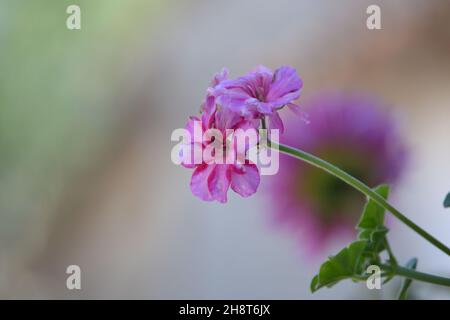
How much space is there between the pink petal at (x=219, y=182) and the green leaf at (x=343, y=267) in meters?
0.10

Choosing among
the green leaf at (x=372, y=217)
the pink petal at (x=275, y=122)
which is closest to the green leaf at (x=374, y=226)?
the green leaf at (x=372, y=217)

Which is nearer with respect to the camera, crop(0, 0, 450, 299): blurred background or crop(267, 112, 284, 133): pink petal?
crop(267, 112, 284, 133): pink petal

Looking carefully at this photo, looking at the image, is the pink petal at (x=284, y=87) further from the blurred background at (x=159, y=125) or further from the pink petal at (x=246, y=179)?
the blurred background at (x=159, y=125)

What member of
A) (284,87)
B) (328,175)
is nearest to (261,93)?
(284,87)

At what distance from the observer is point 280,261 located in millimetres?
847

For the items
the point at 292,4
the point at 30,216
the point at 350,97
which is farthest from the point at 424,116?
the point at 30,216

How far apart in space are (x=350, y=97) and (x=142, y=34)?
13.4 inches

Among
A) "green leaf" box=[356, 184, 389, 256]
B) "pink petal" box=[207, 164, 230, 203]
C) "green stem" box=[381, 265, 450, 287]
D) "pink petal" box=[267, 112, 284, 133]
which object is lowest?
"green stem" box=[381, 265, 450, 287]

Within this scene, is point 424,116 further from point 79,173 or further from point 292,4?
point 79,173

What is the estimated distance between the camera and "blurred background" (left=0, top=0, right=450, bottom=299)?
0.84 metres

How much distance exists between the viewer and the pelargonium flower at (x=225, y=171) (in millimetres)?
401

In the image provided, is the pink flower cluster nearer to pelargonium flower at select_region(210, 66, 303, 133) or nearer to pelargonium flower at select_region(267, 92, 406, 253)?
pelargonium flower at select_region(210, 66, 303, 133)

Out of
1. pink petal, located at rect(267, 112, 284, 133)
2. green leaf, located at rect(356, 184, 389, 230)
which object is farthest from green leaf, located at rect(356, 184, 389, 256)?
pink petal, located at rect(267, 112, 284, 133)
